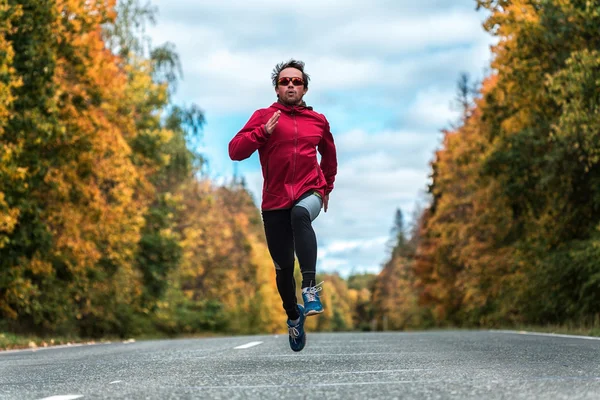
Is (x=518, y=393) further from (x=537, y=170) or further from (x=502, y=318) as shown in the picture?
(x=502, y=318)

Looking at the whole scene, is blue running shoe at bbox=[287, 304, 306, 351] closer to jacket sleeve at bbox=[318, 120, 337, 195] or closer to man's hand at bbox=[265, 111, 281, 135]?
jacket sleeve at bbox=[318, 120, 337, 195]

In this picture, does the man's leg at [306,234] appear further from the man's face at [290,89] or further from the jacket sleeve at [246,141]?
the man's face at [290,89]

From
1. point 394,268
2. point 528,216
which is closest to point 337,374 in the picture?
point 528,216

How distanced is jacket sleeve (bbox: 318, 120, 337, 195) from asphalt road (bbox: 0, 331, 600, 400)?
1.55 meters

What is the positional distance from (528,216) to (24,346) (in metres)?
13.5

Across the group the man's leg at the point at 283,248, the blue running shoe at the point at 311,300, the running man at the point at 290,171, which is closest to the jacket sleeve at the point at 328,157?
the running man at the point at 290,171

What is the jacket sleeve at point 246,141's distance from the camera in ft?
23.9

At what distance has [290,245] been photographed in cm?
769

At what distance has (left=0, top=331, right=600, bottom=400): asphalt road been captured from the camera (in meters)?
4.76

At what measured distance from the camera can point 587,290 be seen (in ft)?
68.2

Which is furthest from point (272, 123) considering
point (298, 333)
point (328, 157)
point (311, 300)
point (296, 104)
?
point (298, 333)

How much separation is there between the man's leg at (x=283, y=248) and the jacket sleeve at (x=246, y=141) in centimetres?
56

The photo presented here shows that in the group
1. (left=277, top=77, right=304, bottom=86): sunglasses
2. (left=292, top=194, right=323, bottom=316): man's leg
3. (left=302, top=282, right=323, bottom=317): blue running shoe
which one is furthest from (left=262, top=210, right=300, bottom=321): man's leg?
(left=277, top=77, right=304, bottom=86): sunglasses

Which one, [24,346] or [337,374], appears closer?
[337,374]
